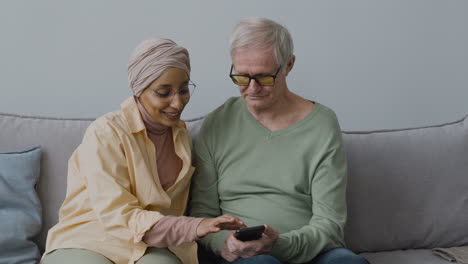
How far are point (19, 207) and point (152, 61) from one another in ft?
2.24

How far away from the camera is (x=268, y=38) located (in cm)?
212

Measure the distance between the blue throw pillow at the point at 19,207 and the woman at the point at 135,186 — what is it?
0.46 feet

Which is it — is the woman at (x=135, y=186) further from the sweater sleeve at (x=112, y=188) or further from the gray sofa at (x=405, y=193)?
the gray sofa at (x=405, y=193)

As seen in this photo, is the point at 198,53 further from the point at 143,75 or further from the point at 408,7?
the point at 408,7

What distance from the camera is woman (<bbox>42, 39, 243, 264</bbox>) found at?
6.36 feet

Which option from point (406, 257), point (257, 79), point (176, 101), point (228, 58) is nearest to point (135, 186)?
point (176, 101)

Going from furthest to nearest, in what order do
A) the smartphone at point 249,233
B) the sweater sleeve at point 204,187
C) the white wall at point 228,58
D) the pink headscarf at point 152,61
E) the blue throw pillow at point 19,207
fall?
the white wall at point 228,58 → the sweater sleeve at point 204,187 → the blue throw pillow at point 19,207 → the pink headscarf at point 152,61 → the smartphone at point 249,233

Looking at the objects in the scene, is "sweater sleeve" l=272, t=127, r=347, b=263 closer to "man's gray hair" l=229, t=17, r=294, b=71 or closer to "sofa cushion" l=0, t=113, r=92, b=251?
"man's gray hair" l=229, t=17, r=294, b=71

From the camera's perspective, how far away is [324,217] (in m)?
2.16

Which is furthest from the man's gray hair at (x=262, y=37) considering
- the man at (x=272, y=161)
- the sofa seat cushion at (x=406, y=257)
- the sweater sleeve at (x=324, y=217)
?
the sofa seat cushion at (x=406, y=257)

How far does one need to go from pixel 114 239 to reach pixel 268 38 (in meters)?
0.79

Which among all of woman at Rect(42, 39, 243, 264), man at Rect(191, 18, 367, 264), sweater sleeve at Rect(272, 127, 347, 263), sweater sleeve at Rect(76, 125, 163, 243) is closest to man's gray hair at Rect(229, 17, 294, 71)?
man at Rect(191, 18, 367, 264)

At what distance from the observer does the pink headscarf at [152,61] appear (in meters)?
2.02

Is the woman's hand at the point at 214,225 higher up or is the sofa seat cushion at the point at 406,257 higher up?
→ the woman's hand at the point at 214,225
